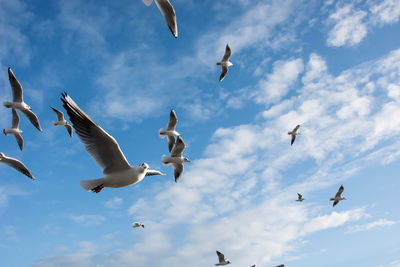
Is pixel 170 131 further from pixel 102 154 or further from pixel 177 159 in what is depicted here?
pixel 102 154

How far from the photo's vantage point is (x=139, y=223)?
28141 mm

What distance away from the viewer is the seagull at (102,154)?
7.38 m

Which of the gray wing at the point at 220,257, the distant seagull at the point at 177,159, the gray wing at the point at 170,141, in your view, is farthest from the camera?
the gray wing at the point at 220,257

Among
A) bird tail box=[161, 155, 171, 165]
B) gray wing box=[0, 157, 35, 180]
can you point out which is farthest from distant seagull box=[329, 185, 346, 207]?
gray wing box=[0, 157, 35, 180]

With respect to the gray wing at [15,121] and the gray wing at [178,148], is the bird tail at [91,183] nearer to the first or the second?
the gray wing at [178,148]

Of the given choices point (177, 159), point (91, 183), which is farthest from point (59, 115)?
point (91, 183)

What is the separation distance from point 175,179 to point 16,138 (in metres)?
10.6

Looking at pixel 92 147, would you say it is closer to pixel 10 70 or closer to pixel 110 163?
pixel 110 163

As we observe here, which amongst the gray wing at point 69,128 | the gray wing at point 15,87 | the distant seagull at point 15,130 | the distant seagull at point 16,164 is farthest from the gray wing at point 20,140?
the distant seagull at point 16,164

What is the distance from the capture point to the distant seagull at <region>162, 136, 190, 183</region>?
18.2 meters

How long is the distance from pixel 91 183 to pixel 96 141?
1.04 m

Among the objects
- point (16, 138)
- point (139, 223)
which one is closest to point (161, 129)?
point (16, 138)

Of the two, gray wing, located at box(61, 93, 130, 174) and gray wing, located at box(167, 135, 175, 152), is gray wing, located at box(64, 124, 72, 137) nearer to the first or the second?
gray wing, located at box(167, 135, 175, 152)

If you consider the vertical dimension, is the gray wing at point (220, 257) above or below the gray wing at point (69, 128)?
below
